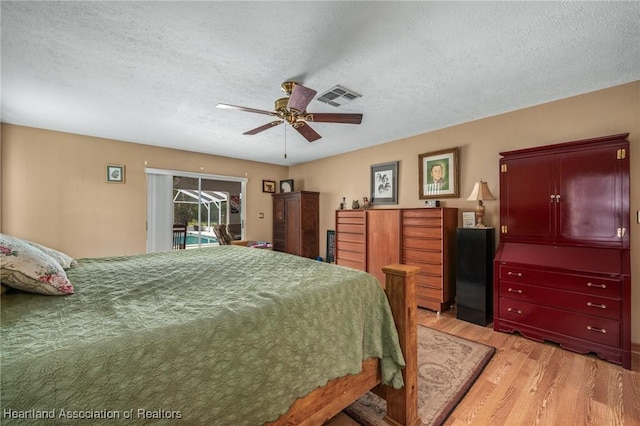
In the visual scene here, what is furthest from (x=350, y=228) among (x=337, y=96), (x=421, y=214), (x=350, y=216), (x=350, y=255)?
(x=337, y=96)

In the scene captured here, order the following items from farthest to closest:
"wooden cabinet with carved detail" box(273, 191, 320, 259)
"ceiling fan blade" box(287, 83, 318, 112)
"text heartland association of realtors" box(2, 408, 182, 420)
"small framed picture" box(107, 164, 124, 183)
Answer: "wooden cabinet with carved detail" box(273, 191, 320, 259) < "small framed picture" box(107, 164, 124, 183) < "ceiling fan blade" box(287, 83, 318, 112) < "text heartland association of realtors" box(2, 408, 182, 420)

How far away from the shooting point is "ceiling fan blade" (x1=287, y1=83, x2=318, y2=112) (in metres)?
1.92

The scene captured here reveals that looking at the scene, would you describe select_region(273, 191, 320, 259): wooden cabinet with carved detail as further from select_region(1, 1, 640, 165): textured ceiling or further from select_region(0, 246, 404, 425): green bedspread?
select_region(0, 246, 404, 425): green bedspread

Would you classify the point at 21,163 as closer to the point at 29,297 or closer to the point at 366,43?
the point at 29,297

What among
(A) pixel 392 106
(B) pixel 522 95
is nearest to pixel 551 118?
(B) pixel 522 95

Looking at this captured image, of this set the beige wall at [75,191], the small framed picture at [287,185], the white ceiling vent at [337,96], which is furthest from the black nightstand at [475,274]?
the beige wall at [75,191]

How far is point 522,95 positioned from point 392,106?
1.29 meters

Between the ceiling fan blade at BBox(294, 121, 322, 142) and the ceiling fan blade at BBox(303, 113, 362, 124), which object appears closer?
the ceiling fan blade at BBox(303, 113, 362, 124)

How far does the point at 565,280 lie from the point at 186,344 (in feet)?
10.3

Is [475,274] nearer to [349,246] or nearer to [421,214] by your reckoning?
[421,214]

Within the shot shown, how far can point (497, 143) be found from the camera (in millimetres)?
3240

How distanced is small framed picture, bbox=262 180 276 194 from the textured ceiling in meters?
2.85

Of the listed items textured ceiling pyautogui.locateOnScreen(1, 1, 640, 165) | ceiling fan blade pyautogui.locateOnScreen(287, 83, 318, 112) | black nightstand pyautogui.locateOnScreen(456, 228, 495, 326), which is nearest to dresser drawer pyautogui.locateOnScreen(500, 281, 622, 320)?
black nightstand pyautogui.locateOnScreen(456, 228, 495, 326)

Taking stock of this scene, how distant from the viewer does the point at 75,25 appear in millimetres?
1683
